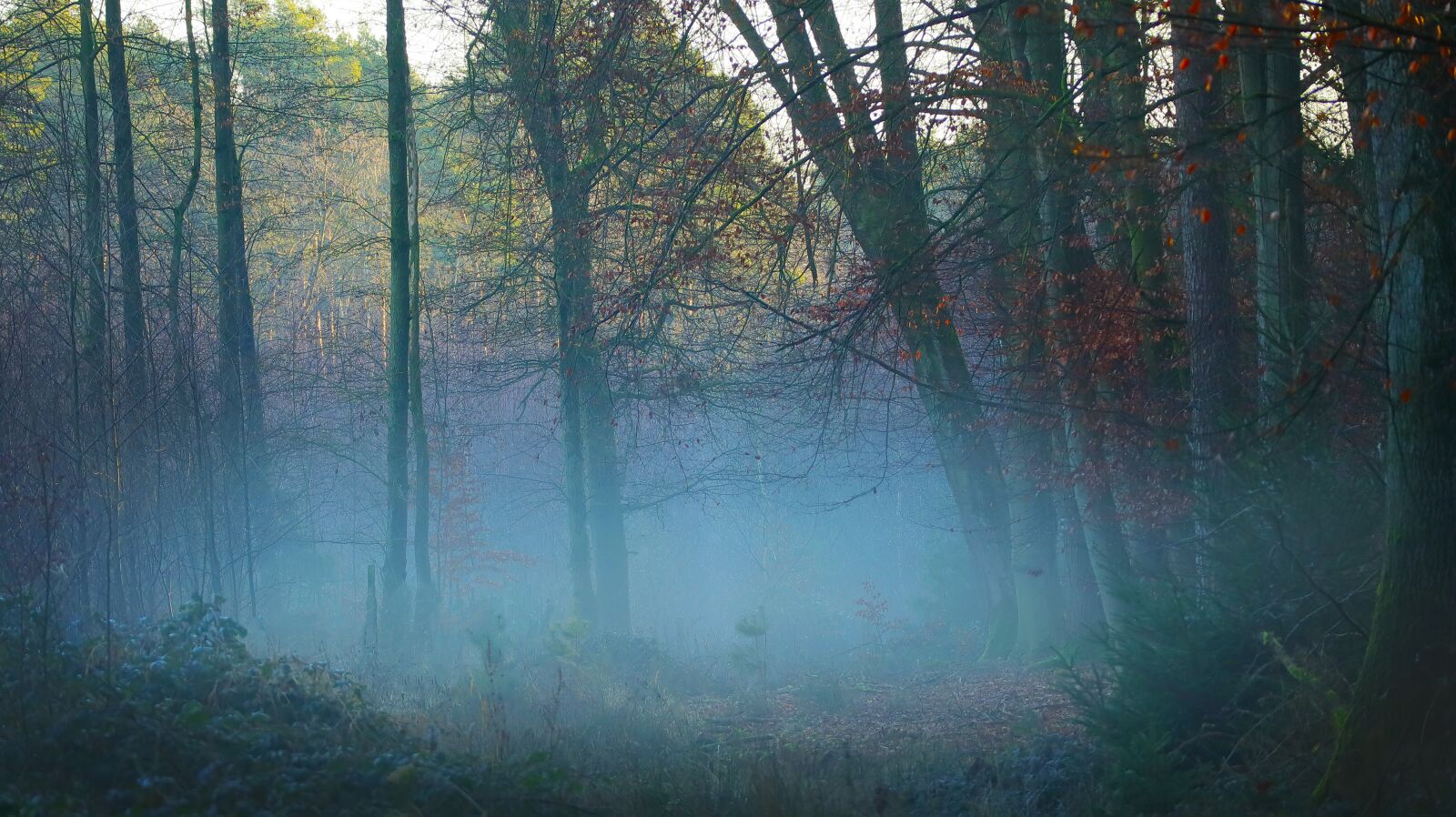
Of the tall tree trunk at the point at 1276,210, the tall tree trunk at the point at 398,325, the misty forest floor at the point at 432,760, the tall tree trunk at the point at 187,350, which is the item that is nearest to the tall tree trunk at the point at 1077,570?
the misty forest floor at the point at 432,760

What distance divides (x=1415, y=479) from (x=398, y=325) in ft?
50.3

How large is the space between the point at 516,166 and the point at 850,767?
8.71 meters

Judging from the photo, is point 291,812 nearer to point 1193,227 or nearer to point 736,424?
point 1193,227

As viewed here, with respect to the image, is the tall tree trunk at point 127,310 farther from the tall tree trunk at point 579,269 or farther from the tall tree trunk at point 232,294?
the tall tree trunk at point 579,269

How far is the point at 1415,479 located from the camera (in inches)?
231

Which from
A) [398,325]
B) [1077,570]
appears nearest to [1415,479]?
[1077,570]

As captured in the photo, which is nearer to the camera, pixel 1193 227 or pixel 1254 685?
pixel 1254 685

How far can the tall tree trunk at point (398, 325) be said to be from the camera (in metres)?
17.8

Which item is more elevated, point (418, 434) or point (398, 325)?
point (398, 325)

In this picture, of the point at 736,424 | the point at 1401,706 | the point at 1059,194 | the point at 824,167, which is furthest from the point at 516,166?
the point at 736,424

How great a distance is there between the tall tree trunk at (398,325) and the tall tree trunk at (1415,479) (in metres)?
14.3

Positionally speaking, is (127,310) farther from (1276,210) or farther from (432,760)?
(1276,210)

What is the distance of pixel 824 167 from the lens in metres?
11.1

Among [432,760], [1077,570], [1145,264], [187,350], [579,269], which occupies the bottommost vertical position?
[1077,570]
